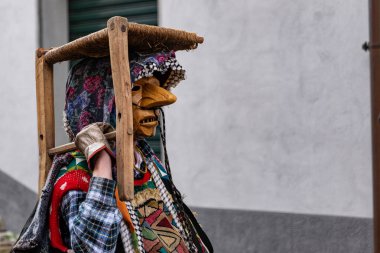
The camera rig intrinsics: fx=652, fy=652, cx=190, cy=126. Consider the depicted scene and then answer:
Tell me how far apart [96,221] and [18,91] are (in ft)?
15.5

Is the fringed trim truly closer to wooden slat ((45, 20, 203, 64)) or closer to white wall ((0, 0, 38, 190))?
wooden slat ((45, 20, 203, 64))

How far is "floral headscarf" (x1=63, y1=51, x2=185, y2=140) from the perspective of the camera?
105 inches

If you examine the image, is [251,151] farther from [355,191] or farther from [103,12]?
[103,12]

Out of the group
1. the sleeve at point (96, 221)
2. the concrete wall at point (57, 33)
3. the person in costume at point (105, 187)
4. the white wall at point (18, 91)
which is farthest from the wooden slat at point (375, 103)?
the white wall at point (18, 91)

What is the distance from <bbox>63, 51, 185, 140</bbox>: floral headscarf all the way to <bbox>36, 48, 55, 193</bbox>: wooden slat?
5.3 inches

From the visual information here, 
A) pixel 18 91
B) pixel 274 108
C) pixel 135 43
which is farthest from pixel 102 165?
pixel 18 91

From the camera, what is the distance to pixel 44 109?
9.66ft

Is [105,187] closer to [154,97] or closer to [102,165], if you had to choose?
[102,165]

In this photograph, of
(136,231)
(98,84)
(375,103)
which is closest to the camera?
(136,231)

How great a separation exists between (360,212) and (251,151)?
3.28 ft

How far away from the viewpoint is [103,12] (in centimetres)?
666

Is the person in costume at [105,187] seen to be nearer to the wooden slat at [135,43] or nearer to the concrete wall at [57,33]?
the wooden slat at [135,43]

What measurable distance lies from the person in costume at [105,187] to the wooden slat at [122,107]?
0.37ft

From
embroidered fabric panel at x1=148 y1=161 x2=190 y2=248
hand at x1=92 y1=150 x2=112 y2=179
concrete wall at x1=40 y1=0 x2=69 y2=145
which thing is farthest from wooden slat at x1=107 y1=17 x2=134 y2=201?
concrete wall at x1=40 y1=0 x2=69 y2=145
